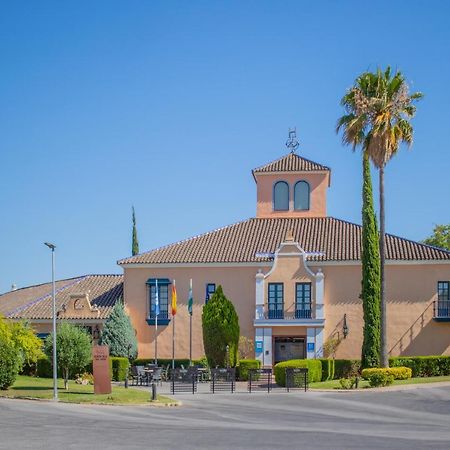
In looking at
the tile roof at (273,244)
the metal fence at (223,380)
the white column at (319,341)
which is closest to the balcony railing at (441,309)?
the tile roof at (273,244)

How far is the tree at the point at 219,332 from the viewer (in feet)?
166

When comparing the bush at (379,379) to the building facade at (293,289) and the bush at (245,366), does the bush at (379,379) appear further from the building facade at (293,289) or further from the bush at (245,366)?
the building facade at (293,289)

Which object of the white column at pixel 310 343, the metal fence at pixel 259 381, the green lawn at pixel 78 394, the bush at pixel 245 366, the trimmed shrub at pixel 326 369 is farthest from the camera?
the white column at pixel 310 343

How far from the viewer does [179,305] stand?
185 feet

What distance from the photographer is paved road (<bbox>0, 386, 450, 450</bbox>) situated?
2167 cm

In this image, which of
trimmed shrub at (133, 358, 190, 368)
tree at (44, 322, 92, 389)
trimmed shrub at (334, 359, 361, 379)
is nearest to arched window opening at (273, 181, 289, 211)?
trimmed shrub at (133, 358, 190, 368)

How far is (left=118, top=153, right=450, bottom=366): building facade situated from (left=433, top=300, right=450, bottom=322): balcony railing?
0.06 metres

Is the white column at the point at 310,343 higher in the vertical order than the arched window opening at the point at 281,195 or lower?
lower

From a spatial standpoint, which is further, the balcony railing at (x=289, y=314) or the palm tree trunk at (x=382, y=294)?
the balcony railing at (x=289, y=314)

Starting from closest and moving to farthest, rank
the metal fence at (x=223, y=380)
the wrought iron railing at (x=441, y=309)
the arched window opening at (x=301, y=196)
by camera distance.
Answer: the metal fence at (x=223, y=380), the wrought iron railing at (x=441, y=309), the arched window opening at (x=301, y=196)

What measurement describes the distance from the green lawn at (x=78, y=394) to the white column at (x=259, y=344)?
1309cm

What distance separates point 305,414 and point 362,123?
64.7ft

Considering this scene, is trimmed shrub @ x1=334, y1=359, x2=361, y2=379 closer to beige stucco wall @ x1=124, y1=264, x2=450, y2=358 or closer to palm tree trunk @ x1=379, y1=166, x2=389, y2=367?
beige stucco wall @ x1=124, y1=264, x2=450, y2=358

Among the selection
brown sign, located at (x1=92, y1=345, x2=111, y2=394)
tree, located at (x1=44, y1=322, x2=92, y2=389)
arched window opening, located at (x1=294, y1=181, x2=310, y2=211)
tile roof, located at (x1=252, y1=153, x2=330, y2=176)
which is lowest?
brown sign, located at (x1=92, y1=345, x2=111, y2=394)
